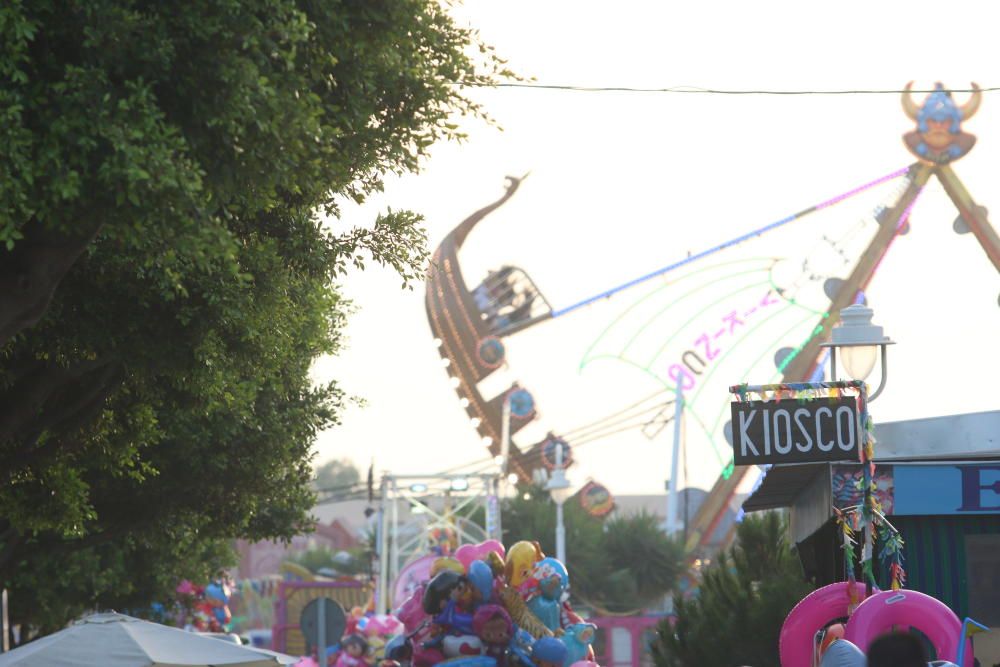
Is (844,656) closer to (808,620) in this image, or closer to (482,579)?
(808,620)

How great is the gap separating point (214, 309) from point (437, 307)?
173ft

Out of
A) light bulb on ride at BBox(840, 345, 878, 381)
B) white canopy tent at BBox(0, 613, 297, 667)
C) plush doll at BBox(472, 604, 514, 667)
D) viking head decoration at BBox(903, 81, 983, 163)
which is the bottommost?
white canopy tent at BBox(0, 613, 297, 667)

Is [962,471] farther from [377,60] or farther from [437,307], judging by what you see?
[437,307]

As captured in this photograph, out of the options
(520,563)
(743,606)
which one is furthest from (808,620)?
(520,563)

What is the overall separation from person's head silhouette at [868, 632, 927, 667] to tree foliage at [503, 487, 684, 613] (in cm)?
5290

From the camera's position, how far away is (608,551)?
6134 cm

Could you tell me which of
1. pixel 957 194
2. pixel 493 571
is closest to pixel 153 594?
pixel 493 571

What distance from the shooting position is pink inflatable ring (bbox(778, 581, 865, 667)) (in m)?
12.5

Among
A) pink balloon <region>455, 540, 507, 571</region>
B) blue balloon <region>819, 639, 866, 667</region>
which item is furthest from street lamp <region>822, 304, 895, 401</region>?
pink balloon <region>455, 540, 507, 571</region>

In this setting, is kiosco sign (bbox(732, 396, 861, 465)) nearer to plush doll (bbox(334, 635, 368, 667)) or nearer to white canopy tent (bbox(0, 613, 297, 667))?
white canopy tent (bbox(0, 613, 297, 667))

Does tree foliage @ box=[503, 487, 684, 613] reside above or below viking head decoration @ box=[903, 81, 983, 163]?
below

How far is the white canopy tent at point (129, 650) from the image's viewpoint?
45.7 ft

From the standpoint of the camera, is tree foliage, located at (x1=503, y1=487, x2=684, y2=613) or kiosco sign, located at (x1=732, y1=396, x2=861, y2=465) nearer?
kiosco sign, located at (x1=732, y1=396, x2=861, y2=465)

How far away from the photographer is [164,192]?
8133mm
